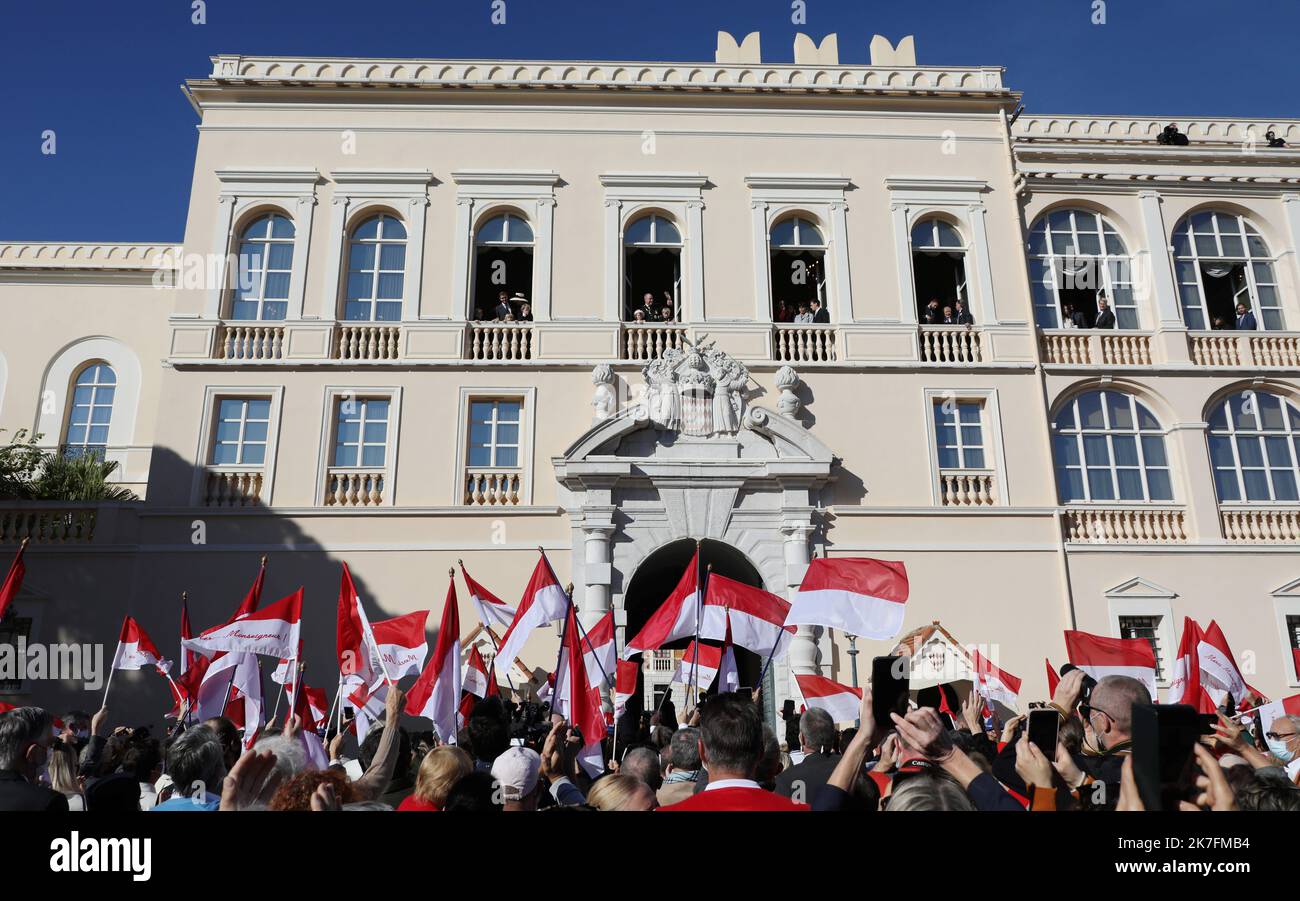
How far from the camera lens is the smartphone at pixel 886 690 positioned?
130 inches

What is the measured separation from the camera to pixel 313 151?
63.0ft

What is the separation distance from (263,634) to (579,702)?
159 inches

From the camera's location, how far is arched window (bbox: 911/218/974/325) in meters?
19.1

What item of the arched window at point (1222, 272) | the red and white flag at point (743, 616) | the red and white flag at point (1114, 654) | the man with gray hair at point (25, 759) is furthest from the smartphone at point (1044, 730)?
the arched window at point (1222, 272)

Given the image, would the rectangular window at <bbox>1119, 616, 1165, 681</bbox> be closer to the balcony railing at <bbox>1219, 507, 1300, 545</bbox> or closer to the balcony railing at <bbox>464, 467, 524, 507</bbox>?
the balcony railing at <bbox>1219, 507, 1300, 545</bbox>

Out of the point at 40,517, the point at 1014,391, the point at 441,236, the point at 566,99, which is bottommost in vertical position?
→ the point at 40,517

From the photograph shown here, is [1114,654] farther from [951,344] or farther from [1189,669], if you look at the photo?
[951,344]

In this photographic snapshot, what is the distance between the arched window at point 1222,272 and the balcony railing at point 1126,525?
451 cm

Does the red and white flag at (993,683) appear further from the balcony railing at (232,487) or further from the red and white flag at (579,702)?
the balcony railing at (232,487)

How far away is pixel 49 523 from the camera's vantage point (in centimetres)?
1653

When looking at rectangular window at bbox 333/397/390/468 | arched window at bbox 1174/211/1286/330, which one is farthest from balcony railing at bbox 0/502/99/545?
arched window at bbox 1174/211/1286/330
